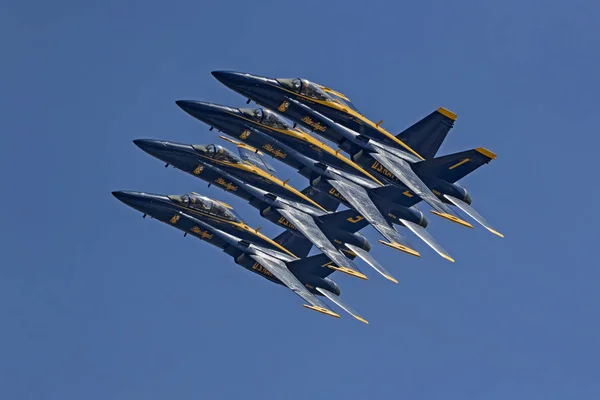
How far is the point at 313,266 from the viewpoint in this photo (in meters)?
86.5

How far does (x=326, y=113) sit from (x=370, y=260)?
10.5 meters

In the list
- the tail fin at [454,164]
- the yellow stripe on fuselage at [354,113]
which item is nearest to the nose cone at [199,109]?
the yellow stripe on fuselage at [354,113]

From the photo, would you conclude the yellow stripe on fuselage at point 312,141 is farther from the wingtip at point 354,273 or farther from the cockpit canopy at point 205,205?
the wingtip at point 354,273

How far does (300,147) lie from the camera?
85.7 meters

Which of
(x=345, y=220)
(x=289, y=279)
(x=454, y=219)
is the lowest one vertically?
(x=289, y=279)

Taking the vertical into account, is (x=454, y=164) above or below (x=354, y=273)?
above

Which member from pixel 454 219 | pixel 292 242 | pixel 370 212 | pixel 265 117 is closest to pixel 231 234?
pixel 292 242

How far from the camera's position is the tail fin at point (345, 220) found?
282ft

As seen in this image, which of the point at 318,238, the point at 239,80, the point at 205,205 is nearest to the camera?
the point at 239,80

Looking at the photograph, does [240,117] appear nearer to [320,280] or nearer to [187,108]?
[187,108]

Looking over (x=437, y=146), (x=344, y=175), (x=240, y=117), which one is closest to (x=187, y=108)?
(x=240, y=117)

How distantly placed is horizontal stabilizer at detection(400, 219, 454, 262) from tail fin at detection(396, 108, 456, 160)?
4.93 meters

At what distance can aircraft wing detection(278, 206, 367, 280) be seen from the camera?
81500mm

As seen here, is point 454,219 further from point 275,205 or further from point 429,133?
point 275,205
